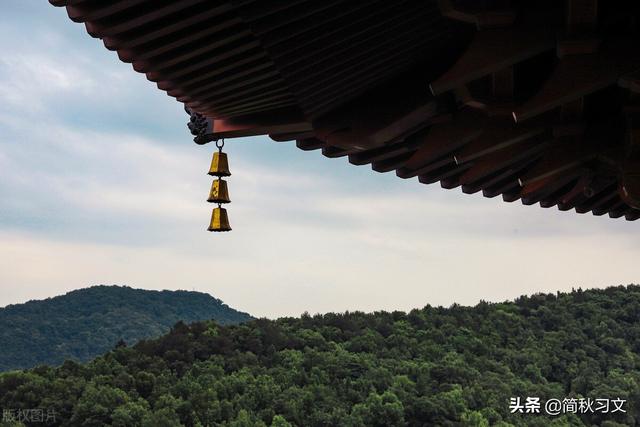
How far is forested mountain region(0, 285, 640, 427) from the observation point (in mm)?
46906

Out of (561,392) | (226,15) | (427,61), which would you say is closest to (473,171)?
(427,61)

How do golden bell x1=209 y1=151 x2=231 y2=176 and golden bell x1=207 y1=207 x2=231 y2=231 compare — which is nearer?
golden bell x1=209 y1=151 x2=231 y2=176

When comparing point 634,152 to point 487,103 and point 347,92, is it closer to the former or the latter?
point 487,103

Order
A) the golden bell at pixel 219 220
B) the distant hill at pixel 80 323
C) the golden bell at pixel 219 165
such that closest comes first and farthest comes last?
1. the golden bell at pixel 219 165
2. the golden bell at pixel 219 220
3. the distant hill at pixel 80 323

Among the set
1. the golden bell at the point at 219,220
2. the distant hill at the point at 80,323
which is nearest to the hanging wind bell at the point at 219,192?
the golden bell at the point at 219,220

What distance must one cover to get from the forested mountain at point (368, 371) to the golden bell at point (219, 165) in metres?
40.8

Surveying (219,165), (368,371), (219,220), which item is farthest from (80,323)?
(219,165)

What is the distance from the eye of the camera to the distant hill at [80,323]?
319ft

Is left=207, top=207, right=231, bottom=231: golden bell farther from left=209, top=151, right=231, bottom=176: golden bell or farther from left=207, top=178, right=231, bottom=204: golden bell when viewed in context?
left=209, top=151, right=231, bottom=176: golden bell

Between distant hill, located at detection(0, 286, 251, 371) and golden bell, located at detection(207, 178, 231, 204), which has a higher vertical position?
distant hill, located at detection(0, 286, 251, 371)

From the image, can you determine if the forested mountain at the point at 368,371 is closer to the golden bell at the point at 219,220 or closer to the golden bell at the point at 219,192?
the golden bell at the point at 219,220

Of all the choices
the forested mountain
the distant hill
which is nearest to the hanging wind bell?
the forested mountain

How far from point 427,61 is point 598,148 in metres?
0.61

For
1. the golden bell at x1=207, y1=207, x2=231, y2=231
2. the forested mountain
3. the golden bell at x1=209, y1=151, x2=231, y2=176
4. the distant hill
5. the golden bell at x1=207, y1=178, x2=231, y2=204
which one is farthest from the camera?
the distant hill
